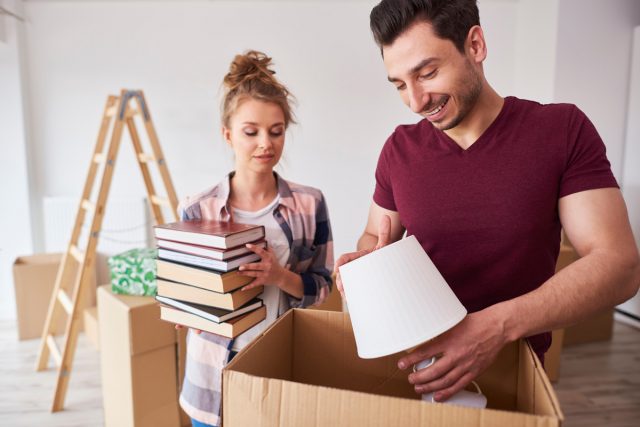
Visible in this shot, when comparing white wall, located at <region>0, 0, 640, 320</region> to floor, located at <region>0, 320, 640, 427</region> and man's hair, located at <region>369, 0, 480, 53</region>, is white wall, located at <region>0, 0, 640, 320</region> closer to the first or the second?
floor, located at <region>0, 320, 640, 427</region>

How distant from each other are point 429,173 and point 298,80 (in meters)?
2.67

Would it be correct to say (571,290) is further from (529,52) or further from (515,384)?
(529,52)

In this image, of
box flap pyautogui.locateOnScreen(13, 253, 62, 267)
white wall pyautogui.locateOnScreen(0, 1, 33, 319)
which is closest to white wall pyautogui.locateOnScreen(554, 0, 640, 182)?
box flap pyautogui.locateOnScreen(13, 253, 62, 267)

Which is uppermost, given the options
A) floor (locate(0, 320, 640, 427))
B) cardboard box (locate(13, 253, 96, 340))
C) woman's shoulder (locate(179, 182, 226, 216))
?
woman's shoulder (locate(179, 182, 226, 216))

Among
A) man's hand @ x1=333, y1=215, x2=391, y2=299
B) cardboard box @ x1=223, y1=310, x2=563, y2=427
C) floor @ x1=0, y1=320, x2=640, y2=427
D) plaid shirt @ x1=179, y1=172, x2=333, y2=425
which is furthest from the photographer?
floor @ x1=0, y1=320, x2=640, y2=427

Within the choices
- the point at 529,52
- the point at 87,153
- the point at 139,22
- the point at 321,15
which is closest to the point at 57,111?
the point at 87,153

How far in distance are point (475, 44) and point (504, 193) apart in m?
0.30

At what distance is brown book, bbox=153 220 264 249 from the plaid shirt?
0.61 feet

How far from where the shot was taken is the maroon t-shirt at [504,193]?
34.2 inches

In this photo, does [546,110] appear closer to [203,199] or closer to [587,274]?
[587,274]

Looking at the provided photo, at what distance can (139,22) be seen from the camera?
3357mm

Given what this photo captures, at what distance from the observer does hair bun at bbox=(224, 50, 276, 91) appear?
4.38ft

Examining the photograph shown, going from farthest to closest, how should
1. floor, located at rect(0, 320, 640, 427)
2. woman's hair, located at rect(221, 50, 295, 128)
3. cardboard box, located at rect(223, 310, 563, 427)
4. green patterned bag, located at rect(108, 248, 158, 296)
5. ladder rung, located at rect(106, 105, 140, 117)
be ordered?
ladder rung, located at rect(106, 105, 140, 117) < floor, located at rect(0, 320, 640, 427) < green patterned bag, located at rect(108, 248, 158, 296) < woman's hair, located at rect(221, 50, 295, 128) < cardboard box, located at rect(223, 310, 563, 427)

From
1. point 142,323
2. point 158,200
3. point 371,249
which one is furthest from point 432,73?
point 158,200
